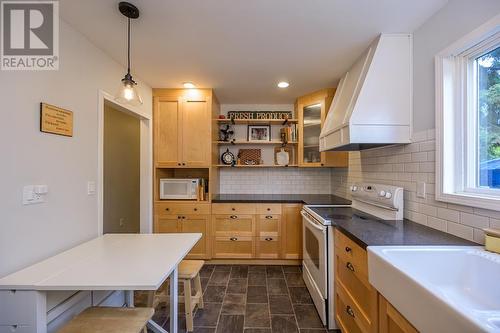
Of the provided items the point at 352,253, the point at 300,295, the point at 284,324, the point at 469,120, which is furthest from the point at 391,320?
the point at 300,295

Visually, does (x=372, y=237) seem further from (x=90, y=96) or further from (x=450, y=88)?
(x=90, y=96)

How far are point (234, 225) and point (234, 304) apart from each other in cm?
104

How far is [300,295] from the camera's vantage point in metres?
2.47

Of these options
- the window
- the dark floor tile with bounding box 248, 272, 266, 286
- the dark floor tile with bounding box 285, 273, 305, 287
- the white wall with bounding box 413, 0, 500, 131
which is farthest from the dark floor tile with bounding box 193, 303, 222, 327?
the white wall with bounding box 413, 0, 500, 131

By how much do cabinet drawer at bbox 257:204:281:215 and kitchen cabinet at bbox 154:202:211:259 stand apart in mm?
682

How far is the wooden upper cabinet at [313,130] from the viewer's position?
10.4 ft

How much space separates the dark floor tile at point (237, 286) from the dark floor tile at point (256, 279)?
0.07 meters

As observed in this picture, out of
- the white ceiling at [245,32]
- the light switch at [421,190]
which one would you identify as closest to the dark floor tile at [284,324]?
the light switch at [421,190]

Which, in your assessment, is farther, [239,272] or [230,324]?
[239,272]

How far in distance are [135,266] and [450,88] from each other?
7.35 ft

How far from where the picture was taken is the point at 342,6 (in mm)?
1577

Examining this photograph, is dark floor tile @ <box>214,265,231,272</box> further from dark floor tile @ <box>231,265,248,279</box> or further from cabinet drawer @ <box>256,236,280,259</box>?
cabinet drawer @ <box>256,236,280,259</box>

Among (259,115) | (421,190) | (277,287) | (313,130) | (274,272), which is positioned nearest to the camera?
(421,190)

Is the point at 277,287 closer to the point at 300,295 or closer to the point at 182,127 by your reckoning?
the point at 300,295
